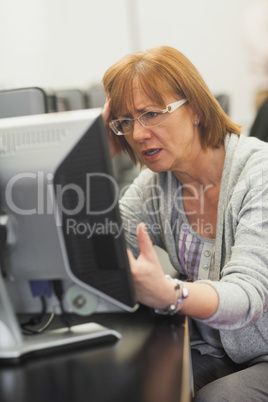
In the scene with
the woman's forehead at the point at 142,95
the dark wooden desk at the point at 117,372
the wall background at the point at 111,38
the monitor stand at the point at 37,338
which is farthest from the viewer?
the wall background at the point at 111,38

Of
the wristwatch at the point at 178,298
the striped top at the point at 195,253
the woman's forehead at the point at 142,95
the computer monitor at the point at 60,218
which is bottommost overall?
the striped top at the point at 195,253

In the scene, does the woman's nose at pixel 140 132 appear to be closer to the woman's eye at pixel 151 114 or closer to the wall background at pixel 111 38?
the woman's eye at pixel 151 114

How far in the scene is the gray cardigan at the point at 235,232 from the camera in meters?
0.85

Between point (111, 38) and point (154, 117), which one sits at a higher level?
point (111, 38)

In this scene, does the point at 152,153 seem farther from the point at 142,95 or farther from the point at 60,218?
the point at 60,218

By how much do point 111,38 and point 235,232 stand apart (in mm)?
3873

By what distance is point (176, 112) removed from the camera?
1.17 metres

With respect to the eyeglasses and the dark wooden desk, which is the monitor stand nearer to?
the dark wooden desk

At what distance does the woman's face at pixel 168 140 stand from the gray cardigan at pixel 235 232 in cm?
10

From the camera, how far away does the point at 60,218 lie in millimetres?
745

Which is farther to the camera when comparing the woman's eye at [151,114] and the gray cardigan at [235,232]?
the woman's eye at [151,114]

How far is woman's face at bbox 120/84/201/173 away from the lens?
117cm

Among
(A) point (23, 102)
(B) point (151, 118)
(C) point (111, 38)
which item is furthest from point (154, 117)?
(C) point (111, 38)

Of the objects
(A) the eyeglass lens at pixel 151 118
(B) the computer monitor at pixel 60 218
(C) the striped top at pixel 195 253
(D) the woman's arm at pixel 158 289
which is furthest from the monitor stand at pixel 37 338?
(A) the eyeglass lens at pixel 151 118
